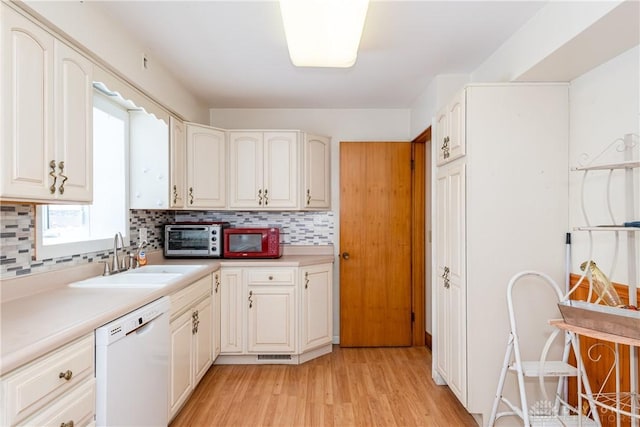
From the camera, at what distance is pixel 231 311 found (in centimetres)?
315

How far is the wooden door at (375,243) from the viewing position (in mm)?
3613

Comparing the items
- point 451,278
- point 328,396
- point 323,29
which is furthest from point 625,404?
point 323,29

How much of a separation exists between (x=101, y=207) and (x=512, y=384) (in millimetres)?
2877

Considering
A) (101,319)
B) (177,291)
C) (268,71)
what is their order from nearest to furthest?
(101,319) → (177,291) → (268,71)

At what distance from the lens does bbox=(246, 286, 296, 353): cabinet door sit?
10.4ft

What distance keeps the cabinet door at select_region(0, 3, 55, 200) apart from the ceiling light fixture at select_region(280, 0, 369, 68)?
39.9 inches

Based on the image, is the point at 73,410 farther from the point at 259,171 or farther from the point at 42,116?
the point at 259,171

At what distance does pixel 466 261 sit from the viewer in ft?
7.08

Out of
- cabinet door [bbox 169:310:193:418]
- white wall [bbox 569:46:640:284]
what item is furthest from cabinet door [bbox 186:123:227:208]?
white wall [bbox 569:46:640:284]

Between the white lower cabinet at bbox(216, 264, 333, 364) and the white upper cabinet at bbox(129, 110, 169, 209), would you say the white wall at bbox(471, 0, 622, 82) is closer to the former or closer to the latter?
the white lower cabinet at bbox(216, 264, 333, 364)

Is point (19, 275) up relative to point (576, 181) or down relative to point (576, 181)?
down

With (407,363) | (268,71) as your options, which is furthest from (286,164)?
(407,363)

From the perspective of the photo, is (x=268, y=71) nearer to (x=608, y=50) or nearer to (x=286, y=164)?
(x=286, y=164)

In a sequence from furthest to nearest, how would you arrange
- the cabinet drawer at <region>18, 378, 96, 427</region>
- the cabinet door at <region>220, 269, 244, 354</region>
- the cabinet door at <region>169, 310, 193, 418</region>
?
1. the cabinet door at <region>220, 269, 244, 354</region>
2. the cabinet door at <region>169, 310, 193, 418</region>
3. the cabinet drawer at <region>18, 378, 96, 427</region>
